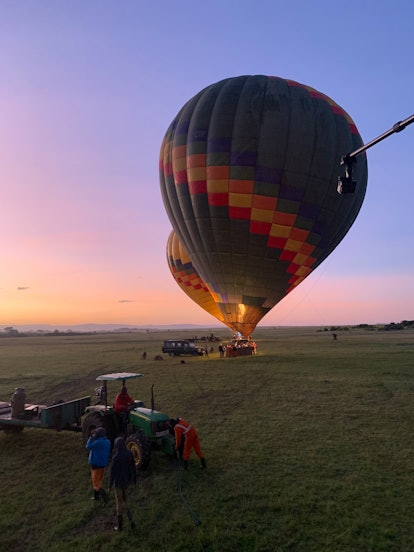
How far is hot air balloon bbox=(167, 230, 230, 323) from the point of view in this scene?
4106 centimetres

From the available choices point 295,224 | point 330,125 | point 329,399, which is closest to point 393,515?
point 329,399

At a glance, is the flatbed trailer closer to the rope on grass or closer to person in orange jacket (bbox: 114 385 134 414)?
person in orange jacket (bbox: 114 385 134 414)

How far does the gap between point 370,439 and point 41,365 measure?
2809 cm

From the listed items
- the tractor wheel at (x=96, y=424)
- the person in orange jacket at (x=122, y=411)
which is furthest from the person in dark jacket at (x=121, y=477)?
the person in orange jacket at (x=122, y=411)

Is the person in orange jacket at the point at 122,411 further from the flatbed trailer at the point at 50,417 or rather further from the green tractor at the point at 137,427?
the flatbed trailer at the point at 50,417

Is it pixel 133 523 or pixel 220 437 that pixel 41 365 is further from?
pixel 133 523

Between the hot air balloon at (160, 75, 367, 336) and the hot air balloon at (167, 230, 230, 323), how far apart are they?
1098cm

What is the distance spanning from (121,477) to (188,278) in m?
35.5

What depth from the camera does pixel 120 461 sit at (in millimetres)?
7355

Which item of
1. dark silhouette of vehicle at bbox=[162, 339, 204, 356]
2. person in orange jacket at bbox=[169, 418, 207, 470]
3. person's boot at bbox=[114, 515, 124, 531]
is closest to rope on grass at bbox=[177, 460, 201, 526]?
person in orange jacket at bbox=[169, 418, 207, 470]

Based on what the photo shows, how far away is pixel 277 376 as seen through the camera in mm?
22578

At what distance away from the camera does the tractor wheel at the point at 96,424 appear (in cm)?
1059

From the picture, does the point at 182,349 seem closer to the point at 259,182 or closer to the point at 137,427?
the point at 259,182

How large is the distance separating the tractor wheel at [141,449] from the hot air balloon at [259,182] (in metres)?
19.0
